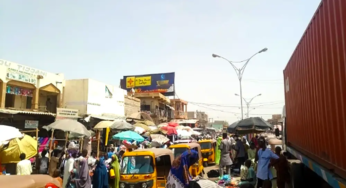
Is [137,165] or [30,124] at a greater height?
[30,124]

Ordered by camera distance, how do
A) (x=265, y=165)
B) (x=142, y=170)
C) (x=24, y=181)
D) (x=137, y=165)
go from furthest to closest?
(x=137, y=165) < (x=142, y=170) < (x=265, y=165) < (x=24, y=181)

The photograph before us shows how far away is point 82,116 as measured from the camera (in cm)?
2170

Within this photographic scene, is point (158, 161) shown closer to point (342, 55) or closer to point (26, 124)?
point (342, 55)

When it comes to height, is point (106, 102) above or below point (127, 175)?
above

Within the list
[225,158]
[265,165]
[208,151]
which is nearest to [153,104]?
[208,151]

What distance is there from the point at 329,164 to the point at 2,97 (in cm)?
1711

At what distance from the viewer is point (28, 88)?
19.3 metres

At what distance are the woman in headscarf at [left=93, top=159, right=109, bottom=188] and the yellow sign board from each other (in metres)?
46.7

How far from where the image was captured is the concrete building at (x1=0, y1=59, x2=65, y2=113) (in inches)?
677

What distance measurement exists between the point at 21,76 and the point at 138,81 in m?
Answer: 38.1

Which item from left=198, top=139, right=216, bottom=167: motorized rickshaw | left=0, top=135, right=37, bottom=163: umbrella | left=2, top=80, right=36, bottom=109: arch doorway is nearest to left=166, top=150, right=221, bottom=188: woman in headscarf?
left=0, top=135, right=37, bottom=163: umbrella

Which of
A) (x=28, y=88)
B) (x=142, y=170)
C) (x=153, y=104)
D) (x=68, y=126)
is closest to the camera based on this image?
(x=142, y=170)

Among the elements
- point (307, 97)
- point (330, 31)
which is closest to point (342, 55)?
point (330, 31)

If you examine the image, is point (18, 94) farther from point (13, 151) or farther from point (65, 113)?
point (13, 151)
